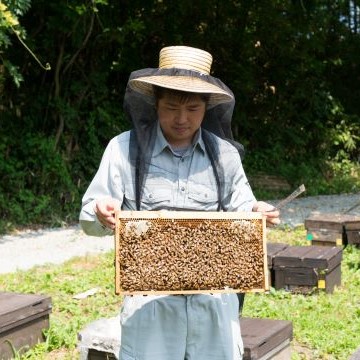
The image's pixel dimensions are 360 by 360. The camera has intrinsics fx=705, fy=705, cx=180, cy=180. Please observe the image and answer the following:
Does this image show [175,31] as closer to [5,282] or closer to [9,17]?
[9,17]

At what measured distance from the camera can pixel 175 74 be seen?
2453 millimetres

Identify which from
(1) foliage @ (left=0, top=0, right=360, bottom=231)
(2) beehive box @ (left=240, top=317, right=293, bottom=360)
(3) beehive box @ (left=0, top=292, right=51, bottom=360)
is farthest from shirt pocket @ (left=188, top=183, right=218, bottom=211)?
(1) foliage @ (left=0, top=0, right=360, bottom=231)

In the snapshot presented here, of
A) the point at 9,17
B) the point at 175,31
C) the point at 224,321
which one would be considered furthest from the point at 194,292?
the point at 175,31

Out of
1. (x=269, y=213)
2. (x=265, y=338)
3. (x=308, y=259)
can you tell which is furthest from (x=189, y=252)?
(x=308, y=259)

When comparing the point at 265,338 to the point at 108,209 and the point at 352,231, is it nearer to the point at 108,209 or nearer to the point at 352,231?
the point at 108,209

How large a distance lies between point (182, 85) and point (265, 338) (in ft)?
5.79

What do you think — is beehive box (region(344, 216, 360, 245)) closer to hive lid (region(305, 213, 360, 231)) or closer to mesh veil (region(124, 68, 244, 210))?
hive lid (region(305, 213, 360, 231))

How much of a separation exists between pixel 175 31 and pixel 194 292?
33.1 ft

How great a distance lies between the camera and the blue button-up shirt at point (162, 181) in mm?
2422

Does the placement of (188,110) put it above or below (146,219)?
above

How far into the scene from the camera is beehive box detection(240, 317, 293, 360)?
3.52 m

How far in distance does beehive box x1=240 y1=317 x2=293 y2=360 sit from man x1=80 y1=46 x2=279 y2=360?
1095 mm

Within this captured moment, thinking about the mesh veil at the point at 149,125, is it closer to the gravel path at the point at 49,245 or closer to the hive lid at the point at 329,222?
the gravel path at the point at 49,245

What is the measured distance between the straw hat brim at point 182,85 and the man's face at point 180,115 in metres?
0.05
